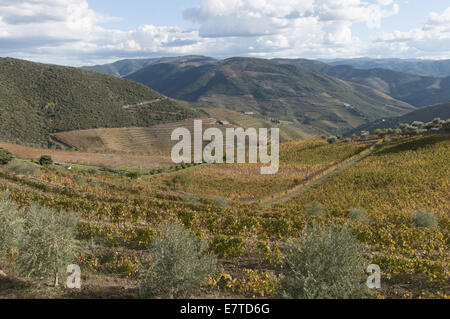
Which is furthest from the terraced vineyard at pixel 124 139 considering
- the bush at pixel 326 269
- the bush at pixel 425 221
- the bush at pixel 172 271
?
the bush at pixel 326 269

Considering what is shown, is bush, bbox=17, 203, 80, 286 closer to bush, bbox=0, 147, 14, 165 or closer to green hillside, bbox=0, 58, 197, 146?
bush, bbox=0, 147, 14, 165

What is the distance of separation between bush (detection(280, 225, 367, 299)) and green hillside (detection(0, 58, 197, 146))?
112 m

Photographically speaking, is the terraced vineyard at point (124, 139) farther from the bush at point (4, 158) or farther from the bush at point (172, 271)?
the bush at point (172, 271)

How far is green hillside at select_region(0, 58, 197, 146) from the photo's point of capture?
363 ft

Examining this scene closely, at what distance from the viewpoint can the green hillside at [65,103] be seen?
111 meters

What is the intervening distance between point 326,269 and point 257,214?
616 inches

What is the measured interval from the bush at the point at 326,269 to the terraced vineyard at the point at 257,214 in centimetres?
171

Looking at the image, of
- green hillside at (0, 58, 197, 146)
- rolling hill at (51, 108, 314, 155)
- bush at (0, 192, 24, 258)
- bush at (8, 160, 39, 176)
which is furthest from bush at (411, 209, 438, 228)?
green hillside at (0, 58, 197, 146)

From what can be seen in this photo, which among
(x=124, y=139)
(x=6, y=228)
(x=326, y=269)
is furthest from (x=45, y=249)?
(x=124, y=139)

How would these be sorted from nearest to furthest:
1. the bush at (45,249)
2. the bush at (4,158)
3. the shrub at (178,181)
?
the bush at (45,249) → the bush at (4,158) → the shrub at (178,181)

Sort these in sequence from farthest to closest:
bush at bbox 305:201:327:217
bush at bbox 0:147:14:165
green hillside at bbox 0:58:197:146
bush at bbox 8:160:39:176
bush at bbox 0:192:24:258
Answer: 1. green hillside at bbox 0:58:197:146
2. bush at bbox 0:147:14:165
3. bush at bbox 8:160:39:176
4. bush at bbox 305:201:327:217
5. bush at bbox 0:192:24:258

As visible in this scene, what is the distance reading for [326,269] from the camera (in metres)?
8.98

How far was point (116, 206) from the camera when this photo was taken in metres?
22.5
